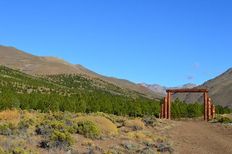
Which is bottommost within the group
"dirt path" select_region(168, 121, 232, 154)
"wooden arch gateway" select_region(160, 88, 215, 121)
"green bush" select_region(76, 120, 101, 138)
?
"dirt path" select_region(168, 121, 232, 154)

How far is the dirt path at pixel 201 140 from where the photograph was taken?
78.6ft

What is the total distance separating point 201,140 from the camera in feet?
89.5

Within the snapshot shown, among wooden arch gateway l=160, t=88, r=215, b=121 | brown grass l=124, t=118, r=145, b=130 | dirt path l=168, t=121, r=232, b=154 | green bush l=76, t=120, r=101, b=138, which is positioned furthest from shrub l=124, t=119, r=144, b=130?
wooden arch gateway l=160, t=88, r=215, b=121

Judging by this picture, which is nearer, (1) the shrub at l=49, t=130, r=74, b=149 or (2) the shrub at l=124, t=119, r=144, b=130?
(1) the shrub at l=49, t=130, r=74, b=149

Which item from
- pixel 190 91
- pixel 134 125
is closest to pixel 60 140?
pixel 134 125

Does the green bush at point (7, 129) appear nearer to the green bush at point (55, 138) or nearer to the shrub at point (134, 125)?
the green bush at point (55, 138)

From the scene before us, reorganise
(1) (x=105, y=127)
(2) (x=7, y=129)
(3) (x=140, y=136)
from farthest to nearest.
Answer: (1) (x=105, y=127)
(3) (x=140, y=136)
(2) (x=7, y=129)

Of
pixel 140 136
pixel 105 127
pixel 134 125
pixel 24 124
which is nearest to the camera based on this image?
pixel 24 124

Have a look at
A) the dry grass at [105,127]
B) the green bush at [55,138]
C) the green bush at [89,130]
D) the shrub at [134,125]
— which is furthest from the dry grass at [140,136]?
the green bush at [55,138]

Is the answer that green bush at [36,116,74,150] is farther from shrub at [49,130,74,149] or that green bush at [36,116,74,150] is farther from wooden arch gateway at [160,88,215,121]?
wooden arch gateway at [160,88,215,121]

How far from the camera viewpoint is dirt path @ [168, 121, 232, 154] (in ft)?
78.6

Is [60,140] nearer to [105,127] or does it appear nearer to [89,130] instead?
[89,130]

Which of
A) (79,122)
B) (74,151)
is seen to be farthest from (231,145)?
(74,151)

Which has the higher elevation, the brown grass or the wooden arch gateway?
the wooden arch gateway
